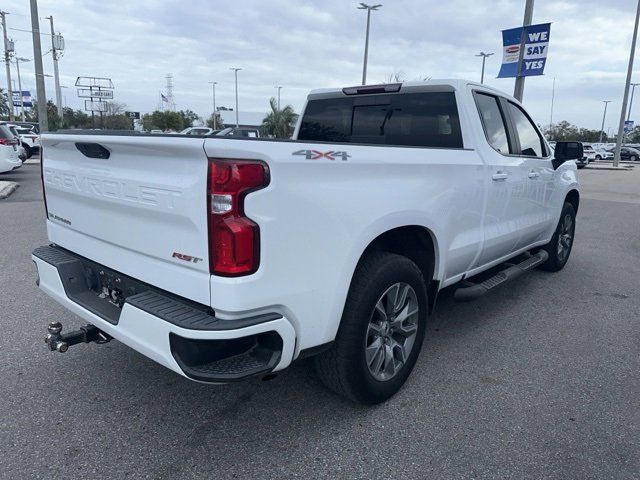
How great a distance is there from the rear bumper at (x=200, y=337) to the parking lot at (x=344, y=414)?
1.99 ft

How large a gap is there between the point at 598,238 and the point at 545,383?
610 cm

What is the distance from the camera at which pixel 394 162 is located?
2.71 m

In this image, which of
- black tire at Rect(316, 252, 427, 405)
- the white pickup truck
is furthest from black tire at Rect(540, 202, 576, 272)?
black tire at Rect(316, 252, 427, 405)

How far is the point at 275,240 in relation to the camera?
83.3 inches

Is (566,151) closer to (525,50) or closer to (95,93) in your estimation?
(525,50)

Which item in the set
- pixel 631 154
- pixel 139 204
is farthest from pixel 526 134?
pixel 631 154

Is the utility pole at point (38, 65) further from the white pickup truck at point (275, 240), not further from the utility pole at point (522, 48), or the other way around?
the white pickup truck at point (275, 240)

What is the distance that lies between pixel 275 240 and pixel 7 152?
14703 mm

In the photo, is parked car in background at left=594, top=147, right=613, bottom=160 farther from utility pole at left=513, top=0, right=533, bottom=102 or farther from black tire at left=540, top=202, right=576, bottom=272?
black tire at left=540, top=202, right=576, bottom=272

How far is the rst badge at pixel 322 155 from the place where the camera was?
7.20 feet

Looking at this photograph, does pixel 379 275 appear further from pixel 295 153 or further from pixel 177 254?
pixel 177 254

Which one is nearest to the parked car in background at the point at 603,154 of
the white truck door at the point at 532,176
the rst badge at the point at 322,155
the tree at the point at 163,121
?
the tree at the point at 163,121

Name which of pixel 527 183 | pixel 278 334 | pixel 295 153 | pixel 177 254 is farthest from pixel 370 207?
pixel 527 183

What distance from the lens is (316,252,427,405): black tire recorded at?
2617 mm
